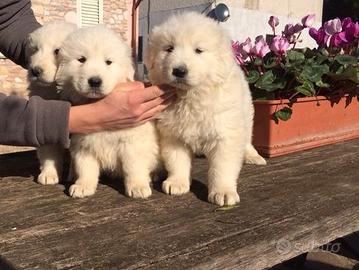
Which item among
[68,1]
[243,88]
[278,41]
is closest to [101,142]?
[243,88]

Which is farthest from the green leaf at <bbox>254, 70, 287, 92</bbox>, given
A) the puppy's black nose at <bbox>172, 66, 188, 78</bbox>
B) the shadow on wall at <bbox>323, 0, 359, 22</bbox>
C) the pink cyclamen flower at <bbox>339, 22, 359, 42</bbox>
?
the shadow on wall at <bbox>323, 0, 359, 22</bbox>

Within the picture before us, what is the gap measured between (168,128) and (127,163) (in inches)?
9.5

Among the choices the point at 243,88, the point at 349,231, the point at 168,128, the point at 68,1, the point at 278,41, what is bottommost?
the point at 349,231

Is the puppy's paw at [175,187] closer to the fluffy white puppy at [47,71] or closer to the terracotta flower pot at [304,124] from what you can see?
the fluffy white puppy at [47,71]

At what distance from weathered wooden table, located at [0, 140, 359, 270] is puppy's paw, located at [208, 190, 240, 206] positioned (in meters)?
0.03

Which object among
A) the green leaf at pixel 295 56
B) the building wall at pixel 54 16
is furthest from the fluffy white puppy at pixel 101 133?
the building wall at pixel 54 16

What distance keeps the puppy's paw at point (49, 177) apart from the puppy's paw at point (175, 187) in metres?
0.51

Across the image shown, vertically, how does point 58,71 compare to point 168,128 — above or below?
above

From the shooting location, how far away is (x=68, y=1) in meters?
8.71

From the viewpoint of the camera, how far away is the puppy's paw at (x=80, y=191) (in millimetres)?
1915

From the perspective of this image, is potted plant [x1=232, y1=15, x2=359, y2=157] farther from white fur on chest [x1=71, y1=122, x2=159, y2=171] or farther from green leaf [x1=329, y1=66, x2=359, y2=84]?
white fur on chest [x1=71, y1=122, x2=159, y2=171]

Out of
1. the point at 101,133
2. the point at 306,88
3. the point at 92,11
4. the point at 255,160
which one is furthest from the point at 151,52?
the point at 92,11

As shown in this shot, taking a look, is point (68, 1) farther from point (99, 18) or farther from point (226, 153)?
point (226, 153)

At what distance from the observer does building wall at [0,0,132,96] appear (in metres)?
7.68
